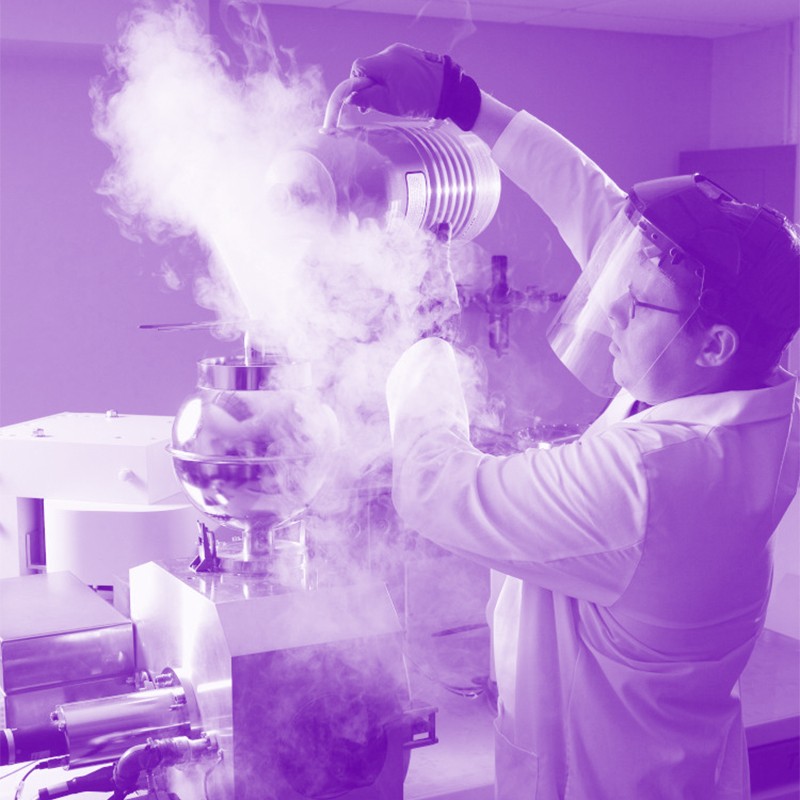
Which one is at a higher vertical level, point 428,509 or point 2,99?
point 2,99

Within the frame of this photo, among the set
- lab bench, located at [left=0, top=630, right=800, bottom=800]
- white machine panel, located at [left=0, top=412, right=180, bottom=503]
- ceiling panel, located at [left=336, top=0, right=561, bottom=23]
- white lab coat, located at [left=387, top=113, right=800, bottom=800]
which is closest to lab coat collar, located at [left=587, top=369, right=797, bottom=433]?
white lab coat, located at [left=387, top=113, right=800, bottom=800]

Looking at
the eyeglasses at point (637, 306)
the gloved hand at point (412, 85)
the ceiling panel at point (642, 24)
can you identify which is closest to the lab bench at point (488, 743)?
the eyeglasses at point (637, 306)

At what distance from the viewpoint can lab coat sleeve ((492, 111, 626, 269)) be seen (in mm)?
1381

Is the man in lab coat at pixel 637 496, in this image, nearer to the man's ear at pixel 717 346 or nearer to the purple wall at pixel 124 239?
the man's ear at pixel 717 346

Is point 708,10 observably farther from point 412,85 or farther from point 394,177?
point 394,177

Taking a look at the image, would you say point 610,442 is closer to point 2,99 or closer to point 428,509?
point 428,509

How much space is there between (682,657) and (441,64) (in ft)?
2.60

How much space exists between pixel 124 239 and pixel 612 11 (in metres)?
2.28

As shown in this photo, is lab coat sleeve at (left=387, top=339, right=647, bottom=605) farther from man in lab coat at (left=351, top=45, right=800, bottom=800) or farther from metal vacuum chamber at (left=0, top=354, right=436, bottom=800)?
metal vacuum chamber at (left=0, top=354, right=436, bottom=800)

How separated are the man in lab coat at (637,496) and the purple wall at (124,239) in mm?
2685

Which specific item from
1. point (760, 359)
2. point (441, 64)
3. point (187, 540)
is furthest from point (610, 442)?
point (187, 540)

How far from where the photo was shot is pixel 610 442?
1.05 metres

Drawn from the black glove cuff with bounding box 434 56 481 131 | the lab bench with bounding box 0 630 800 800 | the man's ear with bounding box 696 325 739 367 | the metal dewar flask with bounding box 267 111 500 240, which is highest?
the black glove cuff with bounding box 434 56 481 131

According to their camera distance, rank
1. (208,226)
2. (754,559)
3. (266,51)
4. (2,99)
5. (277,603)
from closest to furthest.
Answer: (277,603), (754,559), (208,226), (2,99), (266,51)
